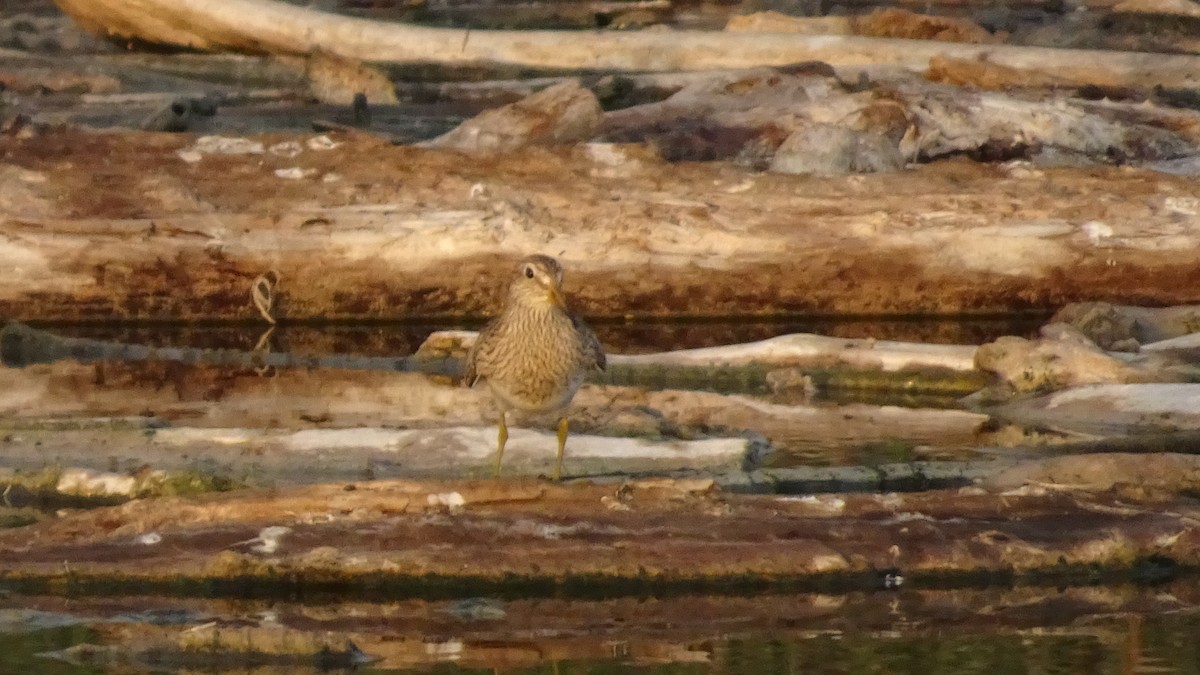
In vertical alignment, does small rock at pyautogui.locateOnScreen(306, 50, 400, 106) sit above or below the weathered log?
below

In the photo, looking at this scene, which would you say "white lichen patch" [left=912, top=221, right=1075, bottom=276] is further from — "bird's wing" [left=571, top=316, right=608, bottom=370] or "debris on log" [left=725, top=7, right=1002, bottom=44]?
"debris on log" [left=725, top=7, right=1002, bottom=44]

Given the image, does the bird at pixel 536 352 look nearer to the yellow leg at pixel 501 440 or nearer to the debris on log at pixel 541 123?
the yellow leg at pixel 501 440

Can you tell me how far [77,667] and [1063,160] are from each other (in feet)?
26.5

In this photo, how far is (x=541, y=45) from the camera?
1655 cm

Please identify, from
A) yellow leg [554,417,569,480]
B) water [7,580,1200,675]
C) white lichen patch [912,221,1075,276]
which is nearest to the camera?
water [7,580,1200,675]

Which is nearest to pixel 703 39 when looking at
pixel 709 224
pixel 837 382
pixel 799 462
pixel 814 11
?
pixel 814 11

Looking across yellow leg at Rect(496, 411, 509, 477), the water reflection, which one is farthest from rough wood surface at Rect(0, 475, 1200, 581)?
the water reflection

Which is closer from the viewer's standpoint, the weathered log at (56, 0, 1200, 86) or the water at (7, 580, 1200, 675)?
the water at (7, 580, 1200, 675)

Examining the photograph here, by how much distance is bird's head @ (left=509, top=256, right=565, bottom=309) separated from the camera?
7.75 m

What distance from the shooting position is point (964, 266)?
11312mm

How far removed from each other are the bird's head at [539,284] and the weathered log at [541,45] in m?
7.59

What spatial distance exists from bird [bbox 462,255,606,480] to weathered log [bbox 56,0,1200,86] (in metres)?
7.61

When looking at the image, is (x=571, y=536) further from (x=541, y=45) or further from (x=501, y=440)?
(x=541, y=45)

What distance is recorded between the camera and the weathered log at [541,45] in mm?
14867
